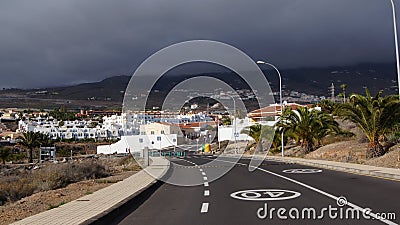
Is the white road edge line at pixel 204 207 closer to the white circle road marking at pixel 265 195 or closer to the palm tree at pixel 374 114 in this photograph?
the white circle road marking at pixel 265 195

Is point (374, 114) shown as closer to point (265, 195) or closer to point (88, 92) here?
point (265, 195)

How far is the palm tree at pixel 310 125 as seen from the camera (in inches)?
1665

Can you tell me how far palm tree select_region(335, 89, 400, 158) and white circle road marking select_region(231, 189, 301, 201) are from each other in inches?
634

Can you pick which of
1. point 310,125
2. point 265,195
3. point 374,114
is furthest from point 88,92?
point 265,195

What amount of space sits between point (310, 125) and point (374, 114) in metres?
14.0

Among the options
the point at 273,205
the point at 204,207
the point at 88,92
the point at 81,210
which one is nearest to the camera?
the point at 81,210

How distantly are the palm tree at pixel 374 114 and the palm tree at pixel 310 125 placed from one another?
443 inches

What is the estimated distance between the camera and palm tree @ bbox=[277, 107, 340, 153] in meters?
42.3

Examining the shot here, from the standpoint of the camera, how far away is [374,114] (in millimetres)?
29141

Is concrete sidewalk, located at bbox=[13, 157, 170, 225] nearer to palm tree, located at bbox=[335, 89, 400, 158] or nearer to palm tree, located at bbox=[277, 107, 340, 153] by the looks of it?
palm tree, located at bbox=[335, 89, 400, 158]

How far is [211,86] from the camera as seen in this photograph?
2378 cm

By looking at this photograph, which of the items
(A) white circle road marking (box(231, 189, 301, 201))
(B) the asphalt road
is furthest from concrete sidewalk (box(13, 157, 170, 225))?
(A) white circle road marking (box(231, 189, 301, 201))

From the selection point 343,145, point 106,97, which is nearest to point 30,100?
point 106,97

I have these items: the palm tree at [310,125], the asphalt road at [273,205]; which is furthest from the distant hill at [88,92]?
the asphalt road at [273,205]
